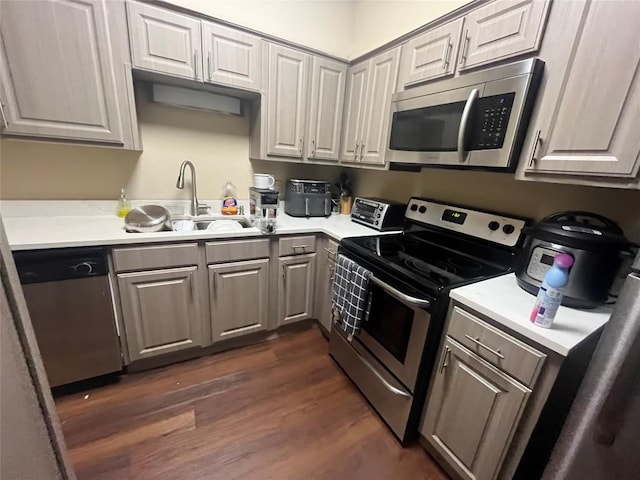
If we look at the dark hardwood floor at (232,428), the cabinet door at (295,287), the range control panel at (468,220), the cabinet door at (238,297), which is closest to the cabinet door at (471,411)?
the dark hardwood floor at (232,428)

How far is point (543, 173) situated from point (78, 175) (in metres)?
2.58

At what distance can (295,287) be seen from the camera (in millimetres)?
2049

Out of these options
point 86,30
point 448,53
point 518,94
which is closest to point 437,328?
point 518,94

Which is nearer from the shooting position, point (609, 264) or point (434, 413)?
point (609, 264)

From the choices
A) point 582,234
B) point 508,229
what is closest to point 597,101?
point 582,234

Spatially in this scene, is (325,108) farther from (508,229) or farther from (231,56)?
(508,229)

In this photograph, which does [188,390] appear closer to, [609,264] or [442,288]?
[442,288]

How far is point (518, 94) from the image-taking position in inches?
44.4

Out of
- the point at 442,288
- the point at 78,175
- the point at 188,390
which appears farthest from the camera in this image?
the point at 78,175

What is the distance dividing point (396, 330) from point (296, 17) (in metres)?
2.44

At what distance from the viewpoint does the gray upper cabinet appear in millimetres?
1796

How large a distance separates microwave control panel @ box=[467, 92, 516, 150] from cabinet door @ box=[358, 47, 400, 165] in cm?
62

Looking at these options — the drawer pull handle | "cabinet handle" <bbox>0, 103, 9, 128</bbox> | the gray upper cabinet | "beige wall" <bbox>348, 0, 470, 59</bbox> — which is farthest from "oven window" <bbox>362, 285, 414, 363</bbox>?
"cabinet handle" <bbox>0, 103, 9, 128</bbox>

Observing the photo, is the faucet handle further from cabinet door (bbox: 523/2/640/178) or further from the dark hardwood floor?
cabinet door (bbox: 523/2/640/178)
